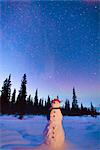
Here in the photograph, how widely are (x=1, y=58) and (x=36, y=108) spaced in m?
6.84

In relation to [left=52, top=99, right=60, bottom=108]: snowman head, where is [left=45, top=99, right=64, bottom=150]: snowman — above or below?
below

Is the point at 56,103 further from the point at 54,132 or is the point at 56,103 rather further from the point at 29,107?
the point at 29,107

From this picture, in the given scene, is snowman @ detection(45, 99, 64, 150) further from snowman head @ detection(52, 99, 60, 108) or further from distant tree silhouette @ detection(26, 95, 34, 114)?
distant tree silhouette @ detection(26, 95, 34, 114)

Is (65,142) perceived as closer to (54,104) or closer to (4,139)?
(54,104)

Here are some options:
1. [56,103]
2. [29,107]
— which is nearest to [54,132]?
[56,103]

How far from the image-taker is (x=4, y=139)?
3.03m

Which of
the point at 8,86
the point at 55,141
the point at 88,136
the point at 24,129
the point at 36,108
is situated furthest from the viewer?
the point at 36,108

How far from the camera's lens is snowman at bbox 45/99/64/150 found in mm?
2535

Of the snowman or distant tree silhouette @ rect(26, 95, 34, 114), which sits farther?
distant tree silhouette @ rect(26, 95, 34, 114)

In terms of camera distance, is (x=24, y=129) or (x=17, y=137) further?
(x=24, y=129)

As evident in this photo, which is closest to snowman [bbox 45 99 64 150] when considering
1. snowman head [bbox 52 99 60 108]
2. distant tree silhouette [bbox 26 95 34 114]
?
snowman head [bbox 52 99 60 108]

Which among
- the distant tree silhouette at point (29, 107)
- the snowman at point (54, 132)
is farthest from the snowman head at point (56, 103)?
the distant tree silhouette at point (29, 107)

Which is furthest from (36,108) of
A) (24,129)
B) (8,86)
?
(24,129)

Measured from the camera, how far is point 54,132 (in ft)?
8.34
